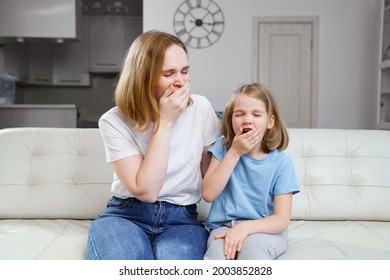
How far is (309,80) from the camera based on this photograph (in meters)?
5.33

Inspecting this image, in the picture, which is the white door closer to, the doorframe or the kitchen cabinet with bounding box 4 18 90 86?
the doorframe

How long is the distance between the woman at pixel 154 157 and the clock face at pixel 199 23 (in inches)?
160

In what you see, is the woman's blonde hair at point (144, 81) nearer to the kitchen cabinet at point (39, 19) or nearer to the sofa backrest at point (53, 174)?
the sofa backrest at point (53, 174)

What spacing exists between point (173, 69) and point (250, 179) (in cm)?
39

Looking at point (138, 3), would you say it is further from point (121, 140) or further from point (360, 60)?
point (121, 140)

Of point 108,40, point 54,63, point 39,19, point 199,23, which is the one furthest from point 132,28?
point 199,23

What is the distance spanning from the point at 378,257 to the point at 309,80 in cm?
439

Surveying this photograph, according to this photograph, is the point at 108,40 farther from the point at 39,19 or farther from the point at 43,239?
the point at 43,239

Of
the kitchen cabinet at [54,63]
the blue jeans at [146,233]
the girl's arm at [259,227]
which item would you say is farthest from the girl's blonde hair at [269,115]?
the kitchen cabinet at [54,63]

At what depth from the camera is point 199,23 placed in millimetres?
5207

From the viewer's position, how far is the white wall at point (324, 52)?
5242 mm

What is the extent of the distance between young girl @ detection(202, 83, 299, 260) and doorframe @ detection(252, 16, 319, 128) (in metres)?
4.08
